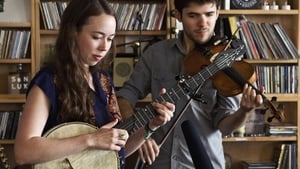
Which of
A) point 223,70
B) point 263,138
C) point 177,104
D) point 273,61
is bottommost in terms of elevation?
point 263,138

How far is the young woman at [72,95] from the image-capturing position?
129cm

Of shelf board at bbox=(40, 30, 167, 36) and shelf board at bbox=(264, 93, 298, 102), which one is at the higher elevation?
shelf board at bbox=(40, 30, 167, 36)

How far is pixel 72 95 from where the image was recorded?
4.47 feet

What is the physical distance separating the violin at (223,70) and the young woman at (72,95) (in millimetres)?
490

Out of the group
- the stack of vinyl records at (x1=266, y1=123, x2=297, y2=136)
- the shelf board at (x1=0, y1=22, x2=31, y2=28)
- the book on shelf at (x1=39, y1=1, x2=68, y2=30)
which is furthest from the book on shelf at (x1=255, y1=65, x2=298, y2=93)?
the shelf board at (x1=0, y1=22, x2=31, y2=28)

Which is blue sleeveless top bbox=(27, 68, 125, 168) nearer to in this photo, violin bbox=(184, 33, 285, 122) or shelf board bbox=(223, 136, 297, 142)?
violin bbox=(184, 33, 285, 122)

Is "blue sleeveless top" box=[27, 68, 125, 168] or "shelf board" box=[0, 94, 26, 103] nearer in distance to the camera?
"blue sleeveless top" box=[27, 68, 125, 168]

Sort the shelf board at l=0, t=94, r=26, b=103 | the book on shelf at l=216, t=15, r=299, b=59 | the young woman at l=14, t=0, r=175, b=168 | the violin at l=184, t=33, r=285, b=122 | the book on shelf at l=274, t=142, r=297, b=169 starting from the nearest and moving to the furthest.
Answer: the young woman at l=14, t=0, r=175, b=168 < the violin at l=184, t=33, r=285, b=122 < the shelf board at l=0, t=94, r=26, b=103 < the book on shelf at l=216, t=15, r=299, b=59 < the book on shelf at l=274, t=142, r=297, b=169

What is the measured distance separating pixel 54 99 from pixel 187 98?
0.64 m

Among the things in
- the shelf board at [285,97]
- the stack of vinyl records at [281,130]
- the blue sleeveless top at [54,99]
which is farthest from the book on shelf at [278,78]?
the blue sleeveless top at [54,99]

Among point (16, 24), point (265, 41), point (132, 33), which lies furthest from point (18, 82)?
point (265, 41)

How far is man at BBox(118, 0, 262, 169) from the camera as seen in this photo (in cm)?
181

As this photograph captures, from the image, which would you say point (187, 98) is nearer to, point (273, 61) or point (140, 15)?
point (140, 15)

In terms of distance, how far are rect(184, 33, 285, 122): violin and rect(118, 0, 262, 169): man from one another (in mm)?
31
